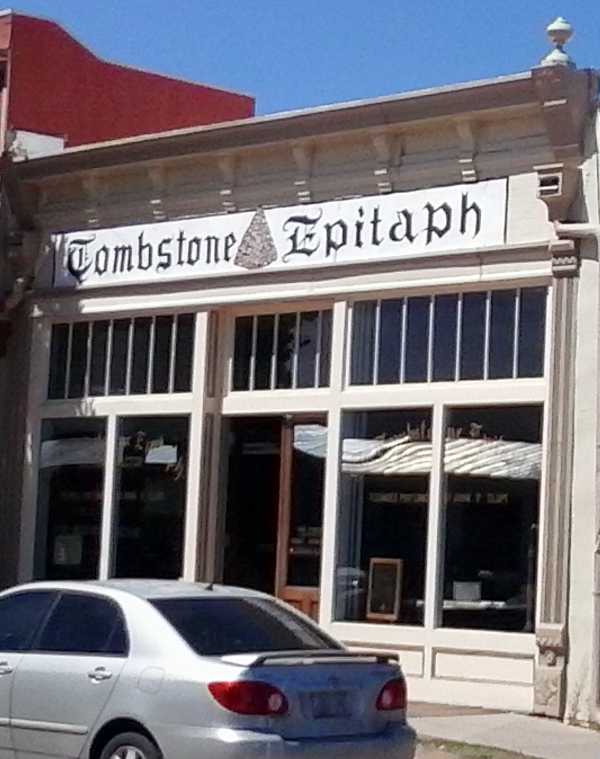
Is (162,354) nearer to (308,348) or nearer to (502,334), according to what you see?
(308,348)

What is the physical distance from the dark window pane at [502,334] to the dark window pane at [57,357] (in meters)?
6.01

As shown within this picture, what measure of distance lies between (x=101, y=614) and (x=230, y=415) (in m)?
7.69

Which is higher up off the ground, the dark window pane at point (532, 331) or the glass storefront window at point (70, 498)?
the dark window pane at point (532, 331)

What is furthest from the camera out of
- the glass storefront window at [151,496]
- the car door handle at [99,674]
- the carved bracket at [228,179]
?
the glass storefront window at [151,496]

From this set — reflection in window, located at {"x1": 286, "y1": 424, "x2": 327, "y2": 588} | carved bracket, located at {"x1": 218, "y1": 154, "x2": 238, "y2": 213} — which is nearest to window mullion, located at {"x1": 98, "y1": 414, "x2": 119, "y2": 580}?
reflection in window, located at {"x1": 286, "y1": 424, "x2": 327, "y2": 588}

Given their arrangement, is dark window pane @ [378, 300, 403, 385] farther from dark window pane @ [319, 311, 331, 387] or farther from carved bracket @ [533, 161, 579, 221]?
carved bracket @ [533, 161, 579, 221]

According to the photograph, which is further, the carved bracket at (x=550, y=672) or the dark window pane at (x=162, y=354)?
the dark window pane at (x=162, y=354)

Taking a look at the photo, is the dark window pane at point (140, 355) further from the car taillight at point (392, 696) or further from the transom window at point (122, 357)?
the car taillight at point (392, 696)

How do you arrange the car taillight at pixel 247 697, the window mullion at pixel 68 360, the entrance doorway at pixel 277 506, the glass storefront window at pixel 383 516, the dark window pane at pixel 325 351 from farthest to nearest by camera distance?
the window mullion at pixel 68 360 → the entrance doorway at pixel 277 506 → the dark window pane at pixel 325 351 → the glass storefront window at pixel 383 516 → the car taillight at pixel 247 697

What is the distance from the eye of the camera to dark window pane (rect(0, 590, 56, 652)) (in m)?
10.7

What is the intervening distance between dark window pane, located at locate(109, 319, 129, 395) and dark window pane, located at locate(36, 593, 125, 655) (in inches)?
336

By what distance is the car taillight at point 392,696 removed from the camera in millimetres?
10092

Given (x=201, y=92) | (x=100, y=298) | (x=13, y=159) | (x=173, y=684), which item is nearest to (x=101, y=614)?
(x=173, y=684)

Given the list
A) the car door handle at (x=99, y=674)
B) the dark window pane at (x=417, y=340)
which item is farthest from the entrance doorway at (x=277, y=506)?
the car door handle at (x=99, y=674)
